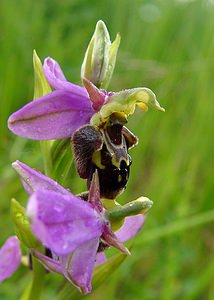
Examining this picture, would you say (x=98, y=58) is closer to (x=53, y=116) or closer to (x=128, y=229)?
(x=53, y=116)

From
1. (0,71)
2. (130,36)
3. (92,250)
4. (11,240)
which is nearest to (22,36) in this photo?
(0,71)

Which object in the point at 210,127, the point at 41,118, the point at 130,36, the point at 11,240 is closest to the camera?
the point at 41,118

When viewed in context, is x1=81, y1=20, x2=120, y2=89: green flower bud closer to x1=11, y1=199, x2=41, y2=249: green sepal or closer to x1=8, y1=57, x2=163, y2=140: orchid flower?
x1=8, y1=57, x2=163, y2=140: orchid flower

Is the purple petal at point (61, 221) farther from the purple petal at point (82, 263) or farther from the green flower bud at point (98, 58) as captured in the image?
the green flower bud at point (98, 58)

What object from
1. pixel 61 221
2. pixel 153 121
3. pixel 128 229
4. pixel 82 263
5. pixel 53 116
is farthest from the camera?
pixel 153 121

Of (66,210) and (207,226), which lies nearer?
(66,210)

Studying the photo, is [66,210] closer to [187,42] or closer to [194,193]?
[194,193]

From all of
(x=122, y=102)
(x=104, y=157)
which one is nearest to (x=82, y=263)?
(x=104, y=157)
